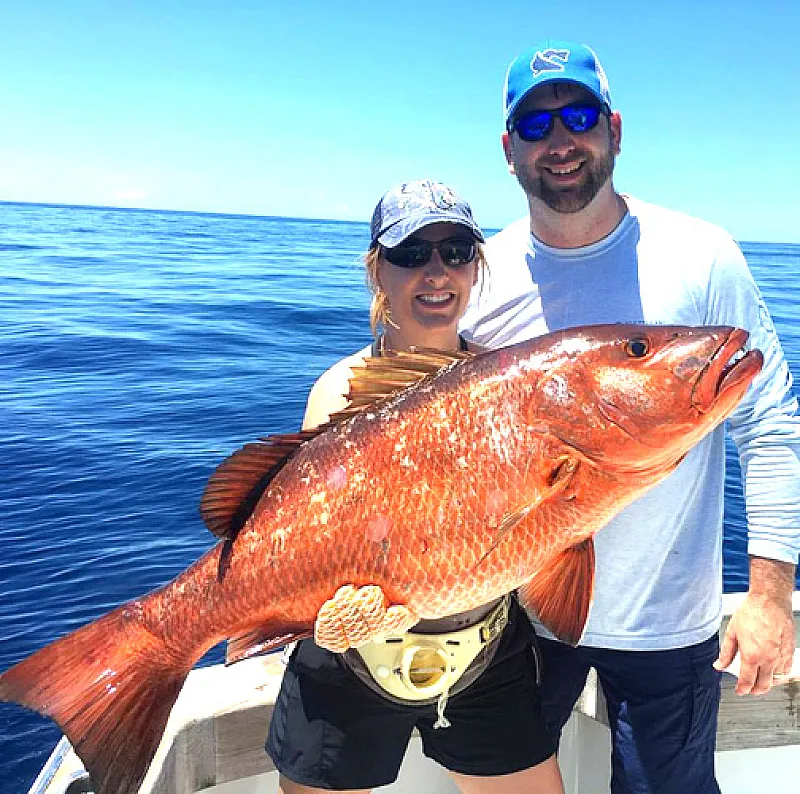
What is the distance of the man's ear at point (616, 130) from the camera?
2666mm

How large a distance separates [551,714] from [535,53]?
241 centimetres

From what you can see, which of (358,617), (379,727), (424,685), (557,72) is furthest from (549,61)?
(379,727)

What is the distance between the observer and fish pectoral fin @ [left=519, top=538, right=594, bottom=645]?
76.2 inches

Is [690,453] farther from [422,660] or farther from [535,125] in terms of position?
→ [535,125]

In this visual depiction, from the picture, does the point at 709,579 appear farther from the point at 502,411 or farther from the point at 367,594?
the point at 367,594

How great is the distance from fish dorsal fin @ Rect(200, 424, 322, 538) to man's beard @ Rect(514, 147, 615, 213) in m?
1.18

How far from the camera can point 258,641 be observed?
1961 millimetres

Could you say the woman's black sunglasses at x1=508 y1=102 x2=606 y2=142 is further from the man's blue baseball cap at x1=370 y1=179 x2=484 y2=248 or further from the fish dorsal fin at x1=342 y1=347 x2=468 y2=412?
the fish dorsal fin at x1=342 y1=347 x2=468 y2=412

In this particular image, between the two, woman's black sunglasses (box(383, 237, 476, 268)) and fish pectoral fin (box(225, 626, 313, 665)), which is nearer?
fish pectoral fin (box(225, 626, 313, 665))

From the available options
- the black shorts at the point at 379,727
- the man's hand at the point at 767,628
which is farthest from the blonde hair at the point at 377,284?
the man's hand at the point at 767,628

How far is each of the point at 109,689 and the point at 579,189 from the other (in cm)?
217

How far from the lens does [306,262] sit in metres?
38.2

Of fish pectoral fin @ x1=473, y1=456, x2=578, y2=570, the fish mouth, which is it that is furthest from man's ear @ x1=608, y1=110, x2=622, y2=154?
fish pectoral fin @ x1=473, y1=456, x2=578, y2=570

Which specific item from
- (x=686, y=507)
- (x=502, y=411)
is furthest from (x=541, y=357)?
(x=686, y=507)
